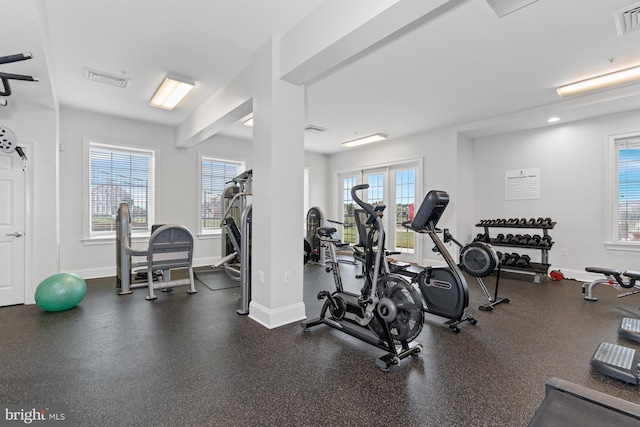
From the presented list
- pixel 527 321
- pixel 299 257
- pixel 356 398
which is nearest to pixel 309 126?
pixel 299 257

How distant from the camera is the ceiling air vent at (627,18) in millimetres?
2600

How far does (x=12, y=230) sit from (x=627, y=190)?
8.68 m

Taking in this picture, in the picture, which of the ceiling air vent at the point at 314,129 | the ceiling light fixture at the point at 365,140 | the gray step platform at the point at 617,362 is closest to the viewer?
the gray step platform at the point at 617,362

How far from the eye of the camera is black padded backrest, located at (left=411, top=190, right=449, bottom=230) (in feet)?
9.83

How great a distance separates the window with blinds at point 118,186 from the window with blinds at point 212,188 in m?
0.98

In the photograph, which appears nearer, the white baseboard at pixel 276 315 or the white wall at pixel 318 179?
the white baseboard at pixel 276 315

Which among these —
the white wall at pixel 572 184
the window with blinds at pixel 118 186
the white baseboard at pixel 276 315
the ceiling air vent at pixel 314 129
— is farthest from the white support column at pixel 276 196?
the white wall at pixel 572 184

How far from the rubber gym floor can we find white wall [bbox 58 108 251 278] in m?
1.80

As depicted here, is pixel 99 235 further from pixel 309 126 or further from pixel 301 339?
pixel 301 339

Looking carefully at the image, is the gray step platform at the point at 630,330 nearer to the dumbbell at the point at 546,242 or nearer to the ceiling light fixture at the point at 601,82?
the dumbbell at the point at 546,242

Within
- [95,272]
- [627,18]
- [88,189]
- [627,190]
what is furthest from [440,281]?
[88,189]

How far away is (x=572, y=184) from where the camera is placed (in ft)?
17.2

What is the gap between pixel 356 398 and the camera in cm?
192

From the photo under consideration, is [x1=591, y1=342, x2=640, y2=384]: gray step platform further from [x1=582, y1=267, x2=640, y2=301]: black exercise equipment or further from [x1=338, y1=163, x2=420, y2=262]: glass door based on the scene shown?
[x1=338, y1=163, x2=420, y2=262]: glass door
